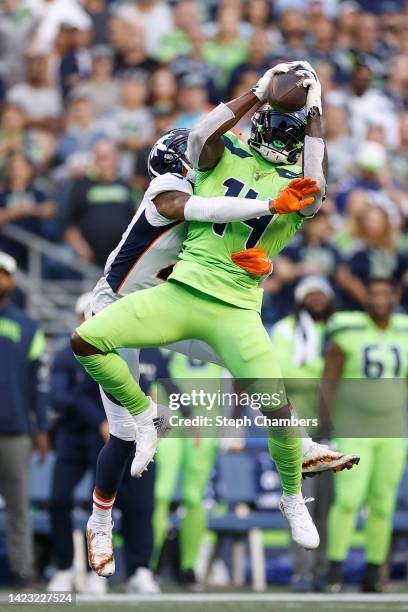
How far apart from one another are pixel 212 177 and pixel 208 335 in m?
0.78

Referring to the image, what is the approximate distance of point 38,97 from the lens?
47.0 ft

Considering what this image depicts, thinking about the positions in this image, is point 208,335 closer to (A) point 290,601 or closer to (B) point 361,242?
(A) point 290,601

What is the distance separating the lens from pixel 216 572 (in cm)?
1202

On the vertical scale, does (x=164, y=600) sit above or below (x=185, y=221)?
below

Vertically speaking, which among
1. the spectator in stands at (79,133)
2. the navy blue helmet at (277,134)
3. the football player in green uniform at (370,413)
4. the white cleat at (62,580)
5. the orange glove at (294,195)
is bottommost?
the white cleat at (62,580)

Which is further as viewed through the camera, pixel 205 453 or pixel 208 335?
pixel 205 453

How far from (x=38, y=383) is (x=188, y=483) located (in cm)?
132

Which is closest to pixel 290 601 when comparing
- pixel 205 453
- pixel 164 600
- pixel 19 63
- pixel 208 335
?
pixel 164 600

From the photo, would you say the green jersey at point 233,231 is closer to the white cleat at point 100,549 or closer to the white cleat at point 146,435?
the white cleat at point 146,435

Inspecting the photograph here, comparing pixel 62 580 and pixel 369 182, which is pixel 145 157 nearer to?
pixel 369 182

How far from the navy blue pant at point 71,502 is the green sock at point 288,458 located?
277 centimetres

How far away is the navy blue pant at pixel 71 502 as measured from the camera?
35.0 feet

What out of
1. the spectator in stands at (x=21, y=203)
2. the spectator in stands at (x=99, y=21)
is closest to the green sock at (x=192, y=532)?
the spectator in stands at (x=21, y=203)

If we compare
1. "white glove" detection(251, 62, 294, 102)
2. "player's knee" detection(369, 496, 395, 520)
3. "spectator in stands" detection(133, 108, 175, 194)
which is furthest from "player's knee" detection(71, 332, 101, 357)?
"spectator in stands" detection(133, 108, 175, 194)
